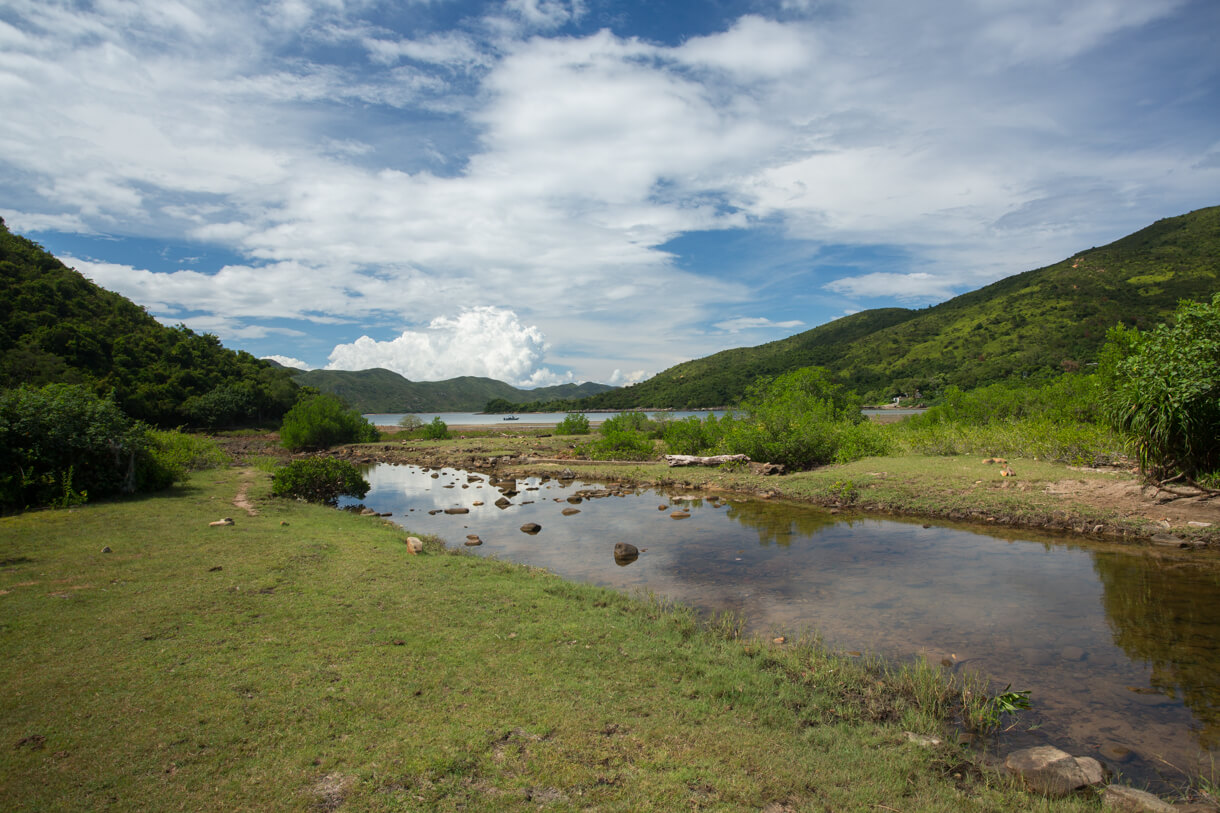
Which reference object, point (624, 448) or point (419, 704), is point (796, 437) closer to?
point (624, 448)

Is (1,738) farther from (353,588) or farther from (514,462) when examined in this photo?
(514,462)

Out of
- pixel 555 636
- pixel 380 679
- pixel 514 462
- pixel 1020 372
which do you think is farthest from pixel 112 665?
pixel 1020 372

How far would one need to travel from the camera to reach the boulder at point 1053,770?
198 inches

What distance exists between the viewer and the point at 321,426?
54719mm

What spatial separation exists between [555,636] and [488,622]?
1.23 meters

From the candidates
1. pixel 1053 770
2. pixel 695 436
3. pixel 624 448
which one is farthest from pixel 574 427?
pixel 1053 770

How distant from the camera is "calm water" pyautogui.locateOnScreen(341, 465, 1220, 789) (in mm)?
6688

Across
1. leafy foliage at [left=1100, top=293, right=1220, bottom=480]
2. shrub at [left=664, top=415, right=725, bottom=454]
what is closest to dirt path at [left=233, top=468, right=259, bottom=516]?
shrub at [left=664, top=415, right=725, bottom=454]

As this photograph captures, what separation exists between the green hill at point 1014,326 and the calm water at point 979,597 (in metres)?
63.4

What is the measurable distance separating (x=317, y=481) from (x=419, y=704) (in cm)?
1958

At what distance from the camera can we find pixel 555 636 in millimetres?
8023

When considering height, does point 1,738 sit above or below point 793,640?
above

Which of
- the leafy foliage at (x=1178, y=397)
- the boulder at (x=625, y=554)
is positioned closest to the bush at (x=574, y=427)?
the boulder at (x=625, y=554)

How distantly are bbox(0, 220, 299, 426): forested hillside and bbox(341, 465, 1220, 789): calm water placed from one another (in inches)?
1641
